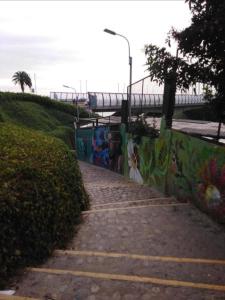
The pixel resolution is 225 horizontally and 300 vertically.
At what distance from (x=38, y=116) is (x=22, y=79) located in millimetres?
44035

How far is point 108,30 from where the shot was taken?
2433cm

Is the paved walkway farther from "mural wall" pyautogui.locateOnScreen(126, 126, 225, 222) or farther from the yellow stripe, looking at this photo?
"mural wall" pyautogui.locateOnScreen(126, 126, 225, 222)

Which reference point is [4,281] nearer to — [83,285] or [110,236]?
[83,285]

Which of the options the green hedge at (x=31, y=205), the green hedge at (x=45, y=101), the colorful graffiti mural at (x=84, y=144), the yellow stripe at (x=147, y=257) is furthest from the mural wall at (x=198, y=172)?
the green hedge at (x=45, y=101)

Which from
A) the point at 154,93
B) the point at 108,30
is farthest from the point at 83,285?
the point at 108,30

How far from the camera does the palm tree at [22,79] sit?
86062 millimetres

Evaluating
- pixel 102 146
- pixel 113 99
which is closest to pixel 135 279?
pixel 102 146

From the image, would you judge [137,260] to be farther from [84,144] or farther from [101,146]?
[84,144]

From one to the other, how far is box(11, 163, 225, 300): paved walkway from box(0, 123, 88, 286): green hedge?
0.27 meters

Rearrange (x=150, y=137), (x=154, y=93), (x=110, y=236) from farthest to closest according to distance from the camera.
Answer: (x=154, y=93), (x=150, y=137), (x=110, y=236)

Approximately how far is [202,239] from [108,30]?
1984 centimetres

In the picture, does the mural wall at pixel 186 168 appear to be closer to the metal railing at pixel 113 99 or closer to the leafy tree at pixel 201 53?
the leafy tree at pixel 201 53

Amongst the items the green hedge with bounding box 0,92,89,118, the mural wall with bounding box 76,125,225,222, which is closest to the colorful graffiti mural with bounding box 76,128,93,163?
the mural wall with bounding box 76,125,225,222

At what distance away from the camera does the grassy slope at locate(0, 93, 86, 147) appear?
4238 cm
